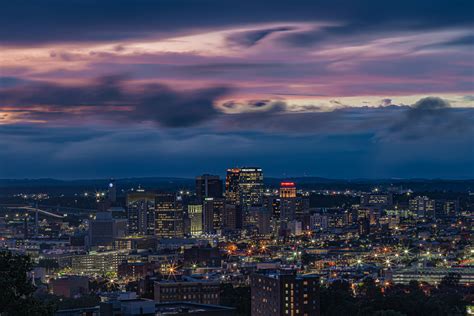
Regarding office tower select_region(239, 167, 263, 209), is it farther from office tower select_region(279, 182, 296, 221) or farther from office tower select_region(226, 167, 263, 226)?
office tower select_region(279, 182, 296, 221)

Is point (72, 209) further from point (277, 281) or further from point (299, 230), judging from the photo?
point (277, 281)

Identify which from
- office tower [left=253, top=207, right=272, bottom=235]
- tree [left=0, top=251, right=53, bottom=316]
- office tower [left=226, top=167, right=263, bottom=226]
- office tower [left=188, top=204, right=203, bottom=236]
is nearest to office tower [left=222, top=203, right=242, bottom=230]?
office tower [left=253, top=207, right=272, bottom=235]

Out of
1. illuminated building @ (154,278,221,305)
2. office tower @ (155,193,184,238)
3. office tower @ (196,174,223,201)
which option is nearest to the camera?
illuminated building @ (154,278,221,305)

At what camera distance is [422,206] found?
166875 millimetres

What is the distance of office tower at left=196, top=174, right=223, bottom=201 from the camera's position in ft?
525

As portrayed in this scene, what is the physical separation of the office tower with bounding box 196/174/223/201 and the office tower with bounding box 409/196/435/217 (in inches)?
1248

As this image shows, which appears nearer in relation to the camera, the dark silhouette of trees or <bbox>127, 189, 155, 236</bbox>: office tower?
the dark silhouette of trees

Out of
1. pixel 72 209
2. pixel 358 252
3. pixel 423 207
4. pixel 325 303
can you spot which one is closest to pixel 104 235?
pixel 358 252

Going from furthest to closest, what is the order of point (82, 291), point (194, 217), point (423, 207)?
point (423, 207), point (194, 217), point (82, 291)

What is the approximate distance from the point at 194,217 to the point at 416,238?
124ft

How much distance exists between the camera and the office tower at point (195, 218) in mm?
138550

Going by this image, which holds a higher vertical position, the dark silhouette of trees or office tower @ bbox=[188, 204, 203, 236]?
office tower @ bbox=[188, 204, 203, 236]

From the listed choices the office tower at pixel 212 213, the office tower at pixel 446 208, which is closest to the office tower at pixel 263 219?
the office tower at pixel 212 213

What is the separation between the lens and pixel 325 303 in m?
46.1
